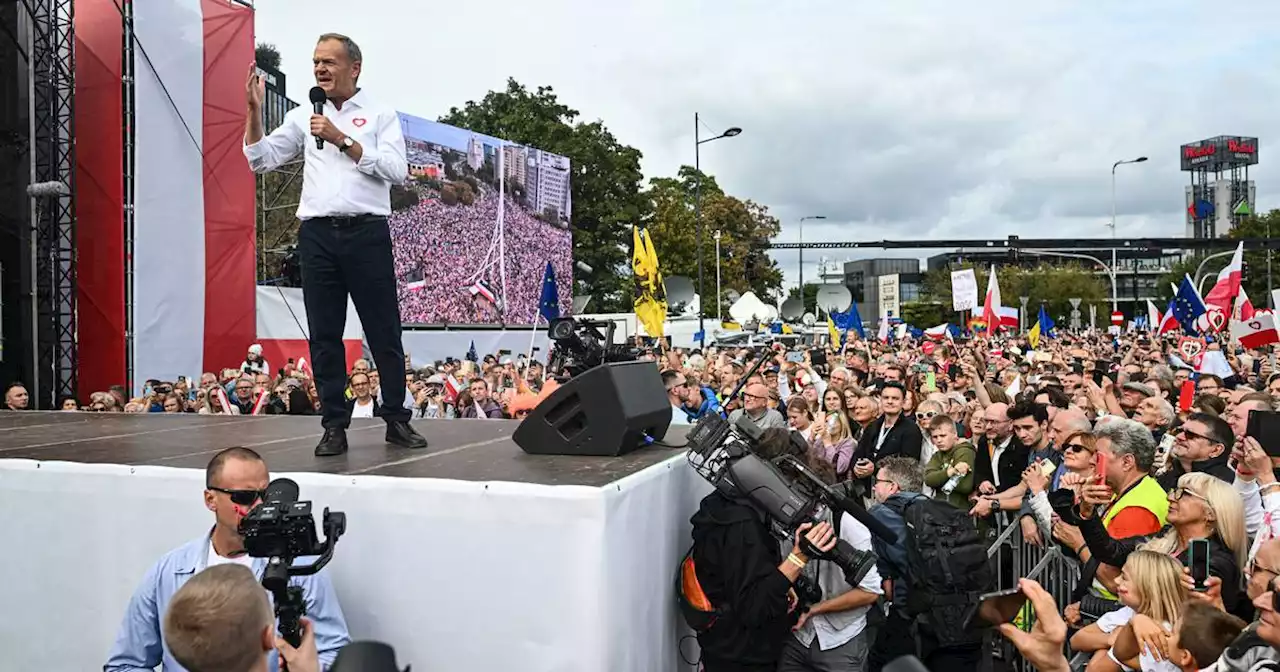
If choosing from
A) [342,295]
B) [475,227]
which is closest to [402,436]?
[342,295]

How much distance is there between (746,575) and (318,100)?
279 centimetres

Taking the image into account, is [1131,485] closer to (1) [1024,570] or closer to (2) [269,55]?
(1) [1024,570]

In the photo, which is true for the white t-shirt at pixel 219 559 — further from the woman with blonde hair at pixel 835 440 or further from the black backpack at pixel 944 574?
the woman with blonde hair at pixel 835 440

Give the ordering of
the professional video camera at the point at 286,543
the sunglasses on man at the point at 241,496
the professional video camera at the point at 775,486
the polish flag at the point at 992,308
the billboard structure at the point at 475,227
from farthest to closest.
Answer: the billboard structure at the point at 475,227 < the polish flag at the point at 992,308 < the professional video camera at the point at 775,486 < the sunglasses on man at the point at 241,496 < the professional video camera at the point at 286,543

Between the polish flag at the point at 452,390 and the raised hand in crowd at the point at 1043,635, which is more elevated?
the polish flag at the point at 452,390

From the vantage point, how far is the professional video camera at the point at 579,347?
15.9ft

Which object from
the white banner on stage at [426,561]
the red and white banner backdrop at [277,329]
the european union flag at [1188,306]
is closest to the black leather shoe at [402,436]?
the white banner on stage at [426,561]

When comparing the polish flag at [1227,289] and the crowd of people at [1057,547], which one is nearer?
the crowd of people at [1057,547]

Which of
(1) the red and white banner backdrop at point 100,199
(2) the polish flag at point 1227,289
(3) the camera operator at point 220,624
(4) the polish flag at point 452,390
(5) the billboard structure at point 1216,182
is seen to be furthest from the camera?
(5) the billboard structure at point 1216,182

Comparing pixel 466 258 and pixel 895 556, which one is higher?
pixel 466 258

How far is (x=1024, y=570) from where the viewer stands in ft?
20.5

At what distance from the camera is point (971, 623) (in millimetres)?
4207

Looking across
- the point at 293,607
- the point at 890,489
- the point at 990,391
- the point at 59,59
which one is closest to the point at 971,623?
the point at 890,489

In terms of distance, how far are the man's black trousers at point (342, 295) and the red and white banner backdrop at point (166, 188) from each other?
43.2 ft
